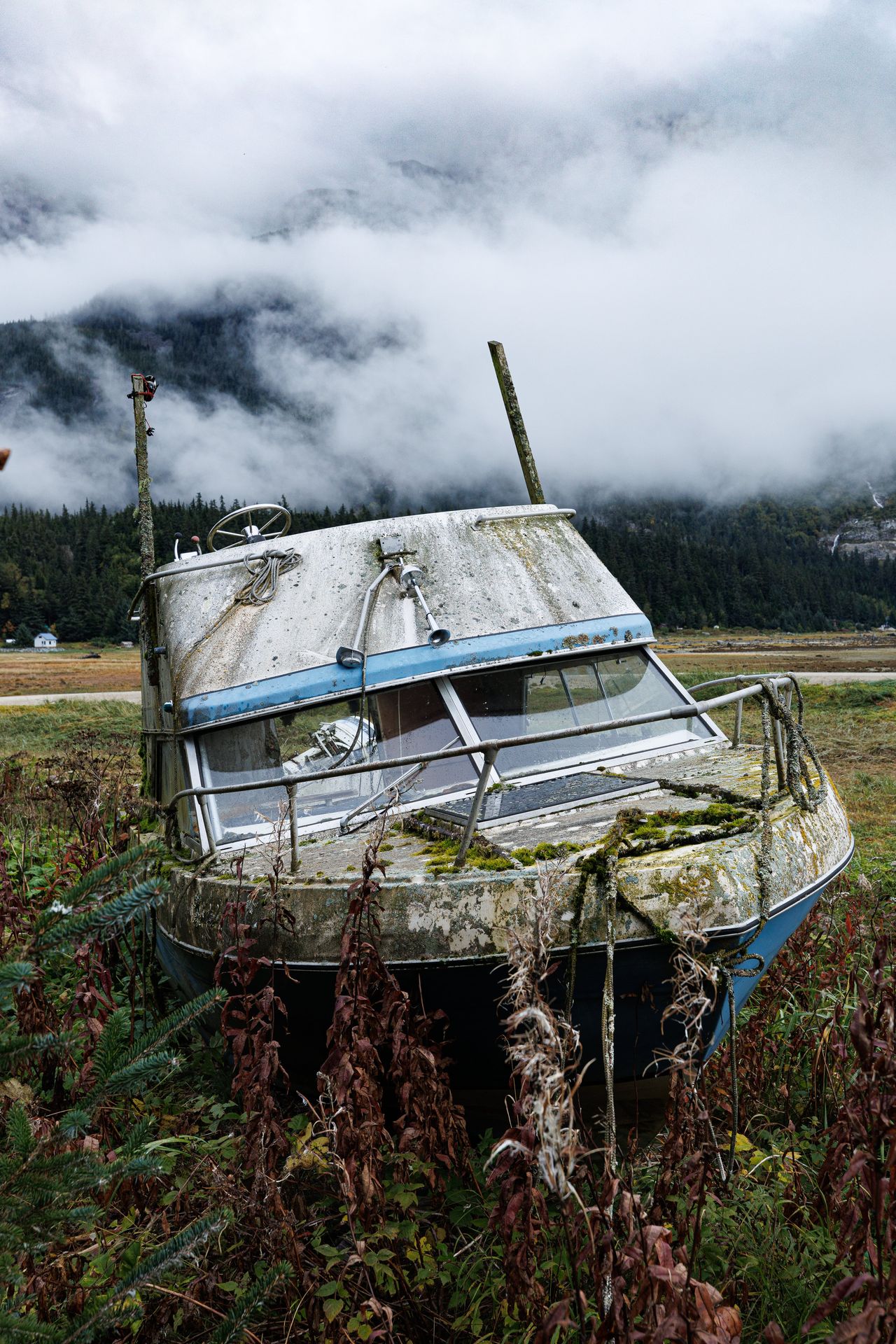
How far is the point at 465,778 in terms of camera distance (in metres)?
5.43

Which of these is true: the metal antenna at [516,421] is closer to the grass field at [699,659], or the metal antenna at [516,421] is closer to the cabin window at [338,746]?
the cabin window at [338,746]

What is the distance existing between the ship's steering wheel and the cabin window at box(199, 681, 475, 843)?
145 cm

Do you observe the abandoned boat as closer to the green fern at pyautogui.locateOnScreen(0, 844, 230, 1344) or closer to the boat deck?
the boat deck

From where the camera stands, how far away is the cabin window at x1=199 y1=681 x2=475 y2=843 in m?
5.43

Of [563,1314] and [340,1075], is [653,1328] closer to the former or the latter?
[563,1314]

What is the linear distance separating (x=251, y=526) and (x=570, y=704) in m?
2.74

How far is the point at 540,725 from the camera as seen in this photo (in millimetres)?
5969

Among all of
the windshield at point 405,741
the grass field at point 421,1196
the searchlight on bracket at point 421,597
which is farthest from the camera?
the searchlight on bracket at point 421,597

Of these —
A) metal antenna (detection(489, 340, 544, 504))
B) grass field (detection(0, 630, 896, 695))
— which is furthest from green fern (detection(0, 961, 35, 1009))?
grass field (detection(0, 630, 896, 695))

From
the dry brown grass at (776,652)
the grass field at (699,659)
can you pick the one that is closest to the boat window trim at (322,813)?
the dry brown grass at (776,652)

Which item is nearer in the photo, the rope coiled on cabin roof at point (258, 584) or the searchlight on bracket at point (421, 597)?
the searchlight on bracket at point (421, 597)

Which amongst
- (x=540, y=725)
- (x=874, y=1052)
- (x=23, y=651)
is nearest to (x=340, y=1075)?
(x=874, y=1052)

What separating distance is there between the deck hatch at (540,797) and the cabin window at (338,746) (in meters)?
0.36

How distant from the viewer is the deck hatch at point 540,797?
475cm
